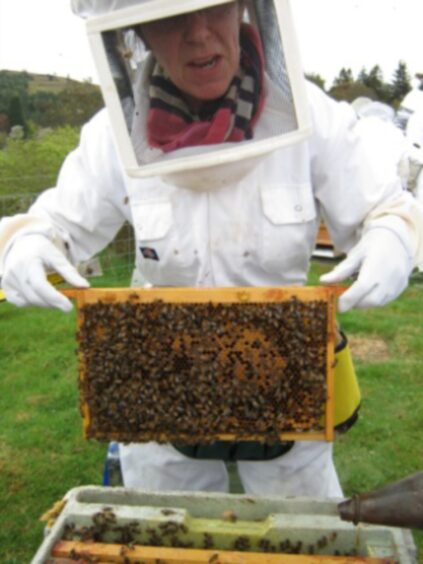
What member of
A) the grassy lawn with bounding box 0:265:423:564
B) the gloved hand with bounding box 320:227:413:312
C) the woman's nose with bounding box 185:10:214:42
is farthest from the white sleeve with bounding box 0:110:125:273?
the grassy lawn with bounding box 0:265:423:564

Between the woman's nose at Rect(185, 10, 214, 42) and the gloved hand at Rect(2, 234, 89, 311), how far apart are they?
85cm

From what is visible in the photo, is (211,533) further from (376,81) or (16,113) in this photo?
(376,81)

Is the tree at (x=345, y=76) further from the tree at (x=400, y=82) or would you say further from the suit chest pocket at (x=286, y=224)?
the suit chest pocket at (x=286, y=224)

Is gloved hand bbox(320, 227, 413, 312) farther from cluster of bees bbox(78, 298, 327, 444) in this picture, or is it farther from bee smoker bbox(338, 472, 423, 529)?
bee smoker bbox(338, 472, 423, 529)

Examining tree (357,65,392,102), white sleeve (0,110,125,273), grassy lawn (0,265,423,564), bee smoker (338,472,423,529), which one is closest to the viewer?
bee smoker (338,472,423,529)

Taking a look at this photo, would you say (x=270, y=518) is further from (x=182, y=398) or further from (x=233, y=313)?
(x=233, y=313)

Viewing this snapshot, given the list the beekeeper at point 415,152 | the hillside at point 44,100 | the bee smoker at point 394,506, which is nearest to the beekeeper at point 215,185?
the bee smoker at point 394,506

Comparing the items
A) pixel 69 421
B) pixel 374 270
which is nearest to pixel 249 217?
pixel 374 270

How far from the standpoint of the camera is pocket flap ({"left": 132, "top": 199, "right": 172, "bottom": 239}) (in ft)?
7.96

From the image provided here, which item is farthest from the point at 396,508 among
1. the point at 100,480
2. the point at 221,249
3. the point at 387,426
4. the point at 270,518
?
the point at 387,426

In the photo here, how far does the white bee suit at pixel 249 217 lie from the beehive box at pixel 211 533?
0.64 metres

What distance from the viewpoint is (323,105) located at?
7.88ft

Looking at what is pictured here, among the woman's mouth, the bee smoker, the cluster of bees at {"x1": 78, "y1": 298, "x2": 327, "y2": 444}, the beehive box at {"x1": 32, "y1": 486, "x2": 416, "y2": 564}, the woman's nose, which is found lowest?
the beehive box at {"x1": 32, "y1": 486, "x2": 416, "y2": 564}

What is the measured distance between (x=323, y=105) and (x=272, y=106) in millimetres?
298
